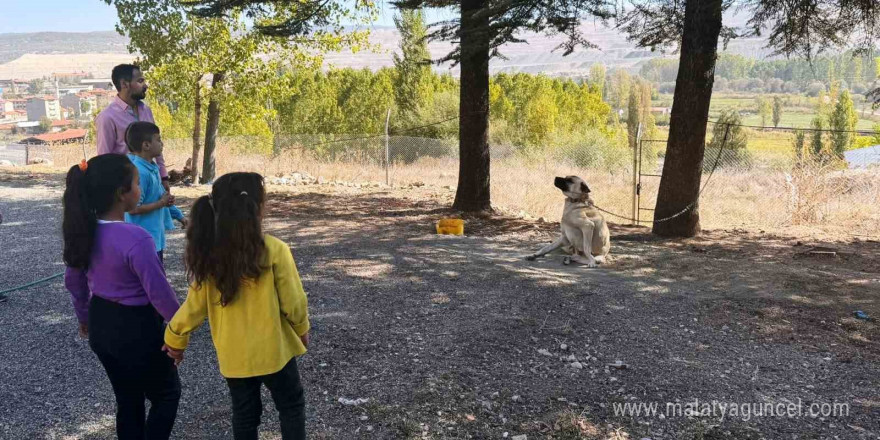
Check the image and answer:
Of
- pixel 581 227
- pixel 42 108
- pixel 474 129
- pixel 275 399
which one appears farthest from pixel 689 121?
pixel 42 108

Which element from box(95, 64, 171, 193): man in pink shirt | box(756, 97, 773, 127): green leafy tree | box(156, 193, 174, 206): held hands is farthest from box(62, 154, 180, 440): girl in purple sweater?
box(756, 97, 773, 127): green leafy tree

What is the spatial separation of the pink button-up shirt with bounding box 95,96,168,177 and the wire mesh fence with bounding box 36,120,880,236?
8147 mm

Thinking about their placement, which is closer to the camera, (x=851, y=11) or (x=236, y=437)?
(x=236, y=437)

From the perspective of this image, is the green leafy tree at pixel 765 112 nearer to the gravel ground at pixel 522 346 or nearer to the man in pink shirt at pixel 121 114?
the gravel ground at pixel 522 346

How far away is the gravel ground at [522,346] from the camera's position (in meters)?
4.04

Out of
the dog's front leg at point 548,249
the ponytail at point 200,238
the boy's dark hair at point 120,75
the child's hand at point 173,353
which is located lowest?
the dog's front leg at point 548,249

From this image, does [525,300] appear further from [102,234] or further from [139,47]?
[139,47]

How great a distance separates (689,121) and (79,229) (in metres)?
8.69

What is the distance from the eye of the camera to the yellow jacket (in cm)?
300

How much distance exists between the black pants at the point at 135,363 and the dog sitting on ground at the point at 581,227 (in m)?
5.67

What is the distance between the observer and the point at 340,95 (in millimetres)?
43469

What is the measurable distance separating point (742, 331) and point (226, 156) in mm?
19150

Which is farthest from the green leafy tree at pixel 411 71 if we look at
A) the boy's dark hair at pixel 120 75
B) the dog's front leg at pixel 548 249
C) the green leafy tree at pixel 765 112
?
the green leafy tree at pixel 765 112

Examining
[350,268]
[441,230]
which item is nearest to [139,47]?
[441,230]
